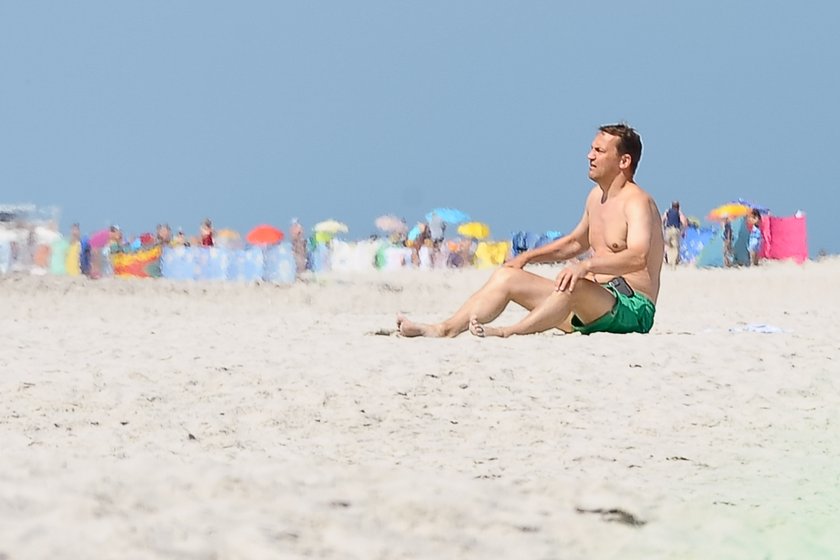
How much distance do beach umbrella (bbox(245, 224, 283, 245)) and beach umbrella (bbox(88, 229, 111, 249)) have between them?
20.1 feet

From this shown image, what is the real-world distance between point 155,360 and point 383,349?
3.88 ft

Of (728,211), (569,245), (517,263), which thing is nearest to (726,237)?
(728,211)

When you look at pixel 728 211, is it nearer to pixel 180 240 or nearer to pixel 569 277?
pixel 180 240

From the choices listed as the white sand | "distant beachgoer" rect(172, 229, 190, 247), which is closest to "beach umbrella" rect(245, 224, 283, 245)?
"distant beachgoer" rect(172, 229, 190, 247)

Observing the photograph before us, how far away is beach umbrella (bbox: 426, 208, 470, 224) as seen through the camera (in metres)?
31.8

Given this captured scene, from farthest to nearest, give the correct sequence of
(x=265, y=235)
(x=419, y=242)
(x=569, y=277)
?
1. (x=265, y=235)
2. (x=419, y=242)
3. (x=569, y=277)

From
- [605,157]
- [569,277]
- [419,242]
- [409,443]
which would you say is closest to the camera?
[409,443]

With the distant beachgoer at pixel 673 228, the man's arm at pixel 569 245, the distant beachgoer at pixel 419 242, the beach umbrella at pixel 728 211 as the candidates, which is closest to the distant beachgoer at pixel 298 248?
the distant beachgoer at pixel 419 242

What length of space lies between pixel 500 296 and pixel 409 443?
91.4 inches

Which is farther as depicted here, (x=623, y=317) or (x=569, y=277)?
(x=623, y=317)

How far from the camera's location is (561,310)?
6.63 meters

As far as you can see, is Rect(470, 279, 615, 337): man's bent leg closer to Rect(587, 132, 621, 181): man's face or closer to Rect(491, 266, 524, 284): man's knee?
Rect(491, 266, 524, 284): man's knee

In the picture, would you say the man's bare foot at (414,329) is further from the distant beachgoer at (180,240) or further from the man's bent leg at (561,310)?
the distant beachgoer at (180,240)

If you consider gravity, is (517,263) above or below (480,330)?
above
